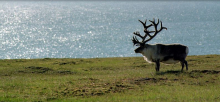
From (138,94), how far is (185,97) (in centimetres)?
243

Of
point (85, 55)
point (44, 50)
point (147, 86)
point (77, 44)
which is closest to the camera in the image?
point (147, 86)

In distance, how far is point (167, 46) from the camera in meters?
24.2

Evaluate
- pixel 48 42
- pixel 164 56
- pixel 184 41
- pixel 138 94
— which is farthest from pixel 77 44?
pixel 138 94

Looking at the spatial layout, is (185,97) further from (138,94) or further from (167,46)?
(167,46)

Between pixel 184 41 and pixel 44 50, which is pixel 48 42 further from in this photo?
pixel 184 41

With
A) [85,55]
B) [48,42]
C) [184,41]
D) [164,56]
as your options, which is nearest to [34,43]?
[48,42]

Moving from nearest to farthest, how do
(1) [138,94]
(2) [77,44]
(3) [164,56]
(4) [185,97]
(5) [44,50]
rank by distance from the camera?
1. (4) [185,97]
2. (1) [138,94]
3. (3) [164,56]
4. (5) [44,50]
5. (2) [77,44]

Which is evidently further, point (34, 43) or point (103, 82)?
point (34, 43)

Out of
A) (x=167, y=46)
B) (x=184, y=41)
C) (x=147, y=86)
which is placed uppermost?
(x=167, y=46)

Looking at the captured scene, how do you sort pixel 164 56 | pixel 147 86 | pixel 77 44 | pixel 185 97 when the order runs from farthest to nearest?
pixel 77 44 → pixel 164 56 → pixel 147 86 → pixel 185 97

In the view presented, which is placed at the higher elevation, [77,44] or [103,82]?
[103,82]

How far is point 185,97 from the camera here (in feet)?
54.3

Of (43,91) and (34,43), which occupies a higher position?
(43,91)

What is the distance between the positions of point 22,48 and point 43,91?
7821cm
